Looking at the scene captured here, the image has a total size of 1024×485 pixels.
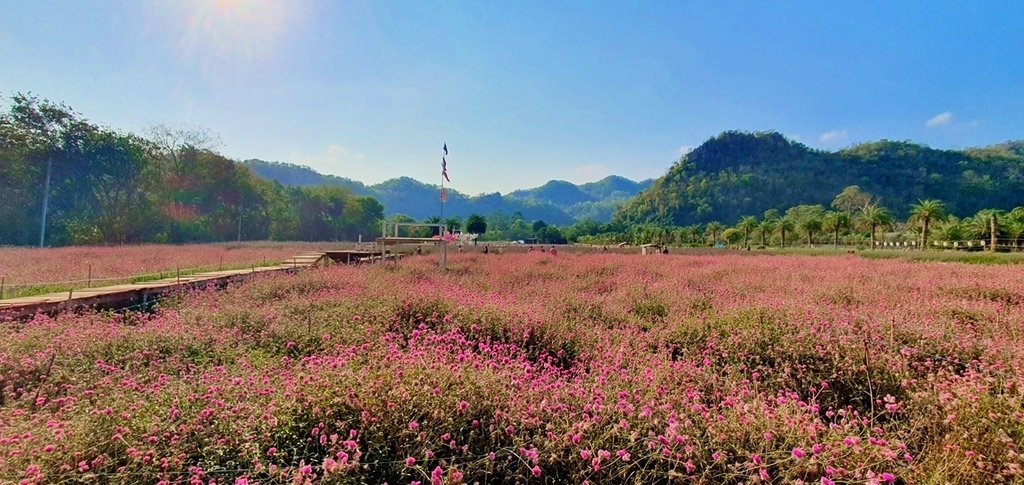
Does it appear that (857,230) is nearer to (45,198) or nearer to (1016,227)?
(1016,227)

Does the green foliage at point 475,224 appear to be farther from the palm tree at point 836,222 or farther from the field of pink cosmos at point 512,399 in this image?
the field of pink cosmos at point 512,399

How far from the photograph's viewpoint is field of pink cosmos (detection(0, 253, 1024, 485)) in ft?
6.97

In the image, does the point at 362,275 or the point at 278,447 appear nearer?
the point at 278,447

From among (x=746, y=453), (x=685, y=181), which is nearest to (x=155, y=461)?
(x=746, y=453)

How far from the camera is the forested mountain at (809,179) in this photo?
114938 millimetres

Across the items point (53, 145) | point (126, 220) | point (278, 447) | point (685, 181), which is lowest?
point (278, 447)

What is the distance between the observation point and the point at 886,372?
11.9ft

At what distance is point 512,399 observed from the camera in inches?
104

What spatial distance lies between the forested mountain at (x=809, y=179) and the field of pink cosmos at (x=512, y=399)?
128m

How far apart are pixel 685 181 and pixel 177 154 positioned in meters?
140

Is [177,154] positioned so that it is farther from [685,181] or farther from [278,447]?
[685,181]

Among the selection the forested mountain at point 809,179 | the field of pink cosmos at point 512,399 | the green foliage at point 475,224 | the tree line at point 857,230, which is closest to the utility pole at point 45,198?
the field of pink cosmos at point 512,399

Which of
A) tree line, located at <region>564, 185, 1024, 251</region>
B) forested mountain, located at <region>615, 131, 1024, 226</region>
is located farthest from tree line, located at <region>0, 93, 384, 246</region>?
forested mountain, located at <region>615, 131, 1024, 226</region>

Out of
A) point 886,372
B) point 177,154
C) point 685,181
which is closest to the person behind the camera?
point 886,372
